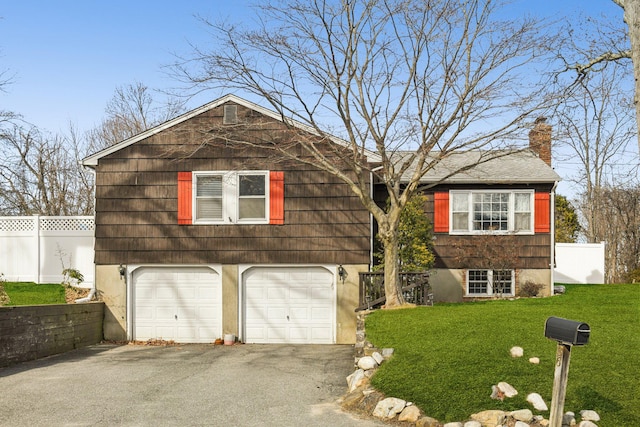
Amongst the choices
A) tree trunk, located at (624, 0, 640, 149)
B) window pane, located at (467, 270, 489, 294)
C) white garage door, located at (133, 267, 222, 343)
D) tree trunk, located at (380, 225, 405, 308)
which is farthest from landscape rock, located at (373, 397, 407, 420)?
window pane, located at (467, 270, 489, 294)

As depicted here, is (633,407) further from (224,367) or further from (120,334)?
(120,334)

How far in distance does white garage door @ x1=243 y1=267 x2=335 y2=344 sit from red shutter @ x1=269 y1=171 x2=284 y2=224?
134cm

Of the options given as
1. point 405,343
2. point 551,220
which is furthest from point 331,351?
point 551,220

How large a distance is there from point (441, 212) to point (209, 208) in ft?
21.2

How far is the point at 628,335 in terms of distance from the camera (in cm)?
1111

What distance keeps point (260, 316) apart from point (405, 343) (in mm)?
7093

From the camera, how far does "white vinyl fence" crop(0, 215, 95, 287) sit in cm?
2048

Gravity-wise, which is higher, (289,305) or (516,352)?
(516,352)

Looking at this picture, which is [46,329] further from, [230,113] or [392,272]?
[392,272]

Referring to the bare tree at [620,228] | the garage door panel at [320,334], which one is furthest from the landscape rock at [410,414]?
the bare tree at [620,228]

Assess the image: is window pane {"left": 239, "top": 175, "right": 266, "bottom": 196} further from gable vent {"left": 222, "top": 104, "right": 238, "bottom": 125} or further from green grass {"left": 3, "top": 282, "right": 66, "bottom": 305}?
green grass {"left": 3, "top": 282, "right": 66, "bottom": 305}

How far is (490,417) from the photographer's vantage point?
26.9ft

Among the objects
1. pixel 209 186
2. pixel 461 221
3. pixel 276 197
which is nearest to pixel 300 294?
pixel 276 197

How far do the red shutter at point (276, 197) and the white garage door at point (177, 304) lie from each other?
7.05 ft
